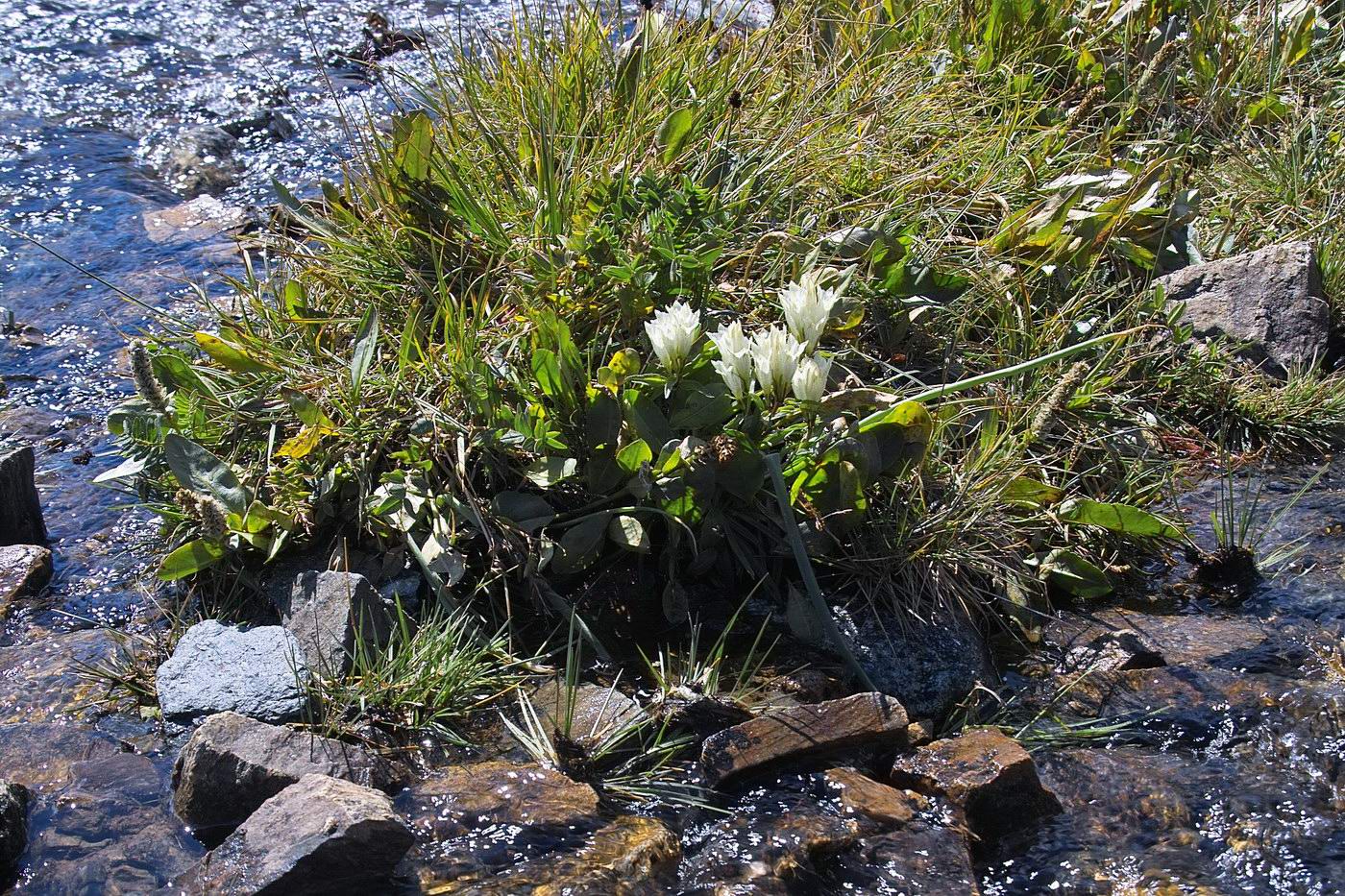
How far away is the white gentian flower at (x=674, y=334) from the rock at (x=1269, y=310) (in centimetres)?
219

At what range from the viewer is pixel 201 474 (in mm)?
3455

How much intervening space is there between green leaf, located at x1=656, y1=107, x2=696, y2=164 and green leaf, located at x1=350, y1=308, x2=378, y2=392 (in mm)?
1250

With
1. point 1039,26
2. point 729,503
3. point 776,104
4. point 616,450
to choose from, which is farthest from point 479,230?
point 1039,26

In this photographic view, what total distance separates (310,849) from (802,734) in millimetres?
1150

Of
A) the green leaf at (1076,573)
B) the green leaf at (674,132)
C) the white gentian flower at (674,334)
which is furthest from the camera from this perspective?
the green leaf at (674,132)

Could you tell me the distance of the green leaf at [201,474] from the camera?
3428 millimetres

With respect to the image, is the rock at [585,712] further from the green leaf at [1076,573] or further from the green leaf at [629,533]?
the green leaf at [1076,573]

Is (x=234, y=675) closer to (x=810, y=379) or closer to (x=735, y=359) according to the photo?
(x=735, y=359)

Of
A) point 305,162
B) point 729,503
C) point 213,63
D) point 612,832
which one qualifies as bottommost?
point 612,832

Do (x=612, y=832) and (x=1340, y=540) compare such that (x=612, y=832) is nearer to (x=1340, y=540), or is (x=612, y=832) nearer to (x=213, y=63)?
(x=1340, y=540)

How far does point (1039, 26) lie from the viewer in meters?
5.57

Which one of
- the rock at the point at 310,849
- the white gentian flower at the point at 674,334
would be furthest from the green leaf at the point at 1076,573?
the rock at the point at 310,849

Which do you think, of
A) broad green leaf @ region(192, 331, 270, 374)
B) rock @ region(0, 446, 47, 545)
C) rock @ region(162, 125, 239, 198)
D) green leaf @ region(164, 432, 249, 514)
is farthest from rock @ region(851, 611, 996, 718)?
rock @ region(162, 125, 239, 198)

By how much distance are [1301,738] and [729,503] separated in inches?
62.2
